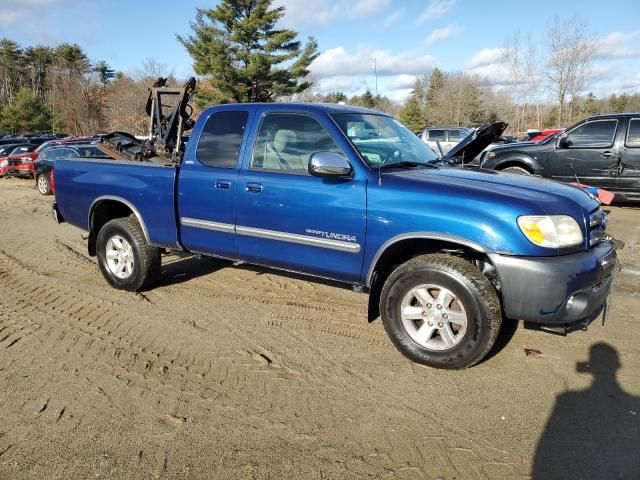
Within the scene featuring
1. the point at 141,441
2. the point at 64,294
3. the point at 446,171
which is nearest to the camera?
the point at 141,441

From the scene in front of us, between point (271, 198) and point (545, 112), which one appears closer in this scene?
point (271, 198)

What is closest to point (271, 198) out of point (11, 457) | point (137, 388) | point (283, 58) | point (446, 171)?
point (446, 171)

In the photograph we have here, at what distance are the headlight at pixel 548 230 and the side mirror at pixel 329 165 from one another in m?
1.27

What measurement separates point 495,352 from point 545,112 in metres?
60.9

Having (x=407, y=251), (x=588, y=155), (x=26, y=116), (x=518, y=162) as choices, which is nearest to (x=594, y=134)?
(x=588, y=155)

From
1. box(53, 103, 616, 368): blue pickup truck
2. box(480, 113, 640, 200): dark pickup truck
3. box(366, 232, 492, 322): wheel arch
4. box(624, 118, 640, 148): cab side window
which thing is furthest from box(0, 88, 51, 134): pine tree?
box(366, 232, 492, 322): wheel arch

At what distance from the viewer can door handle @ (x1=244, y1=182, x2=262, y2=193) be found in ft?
14.0

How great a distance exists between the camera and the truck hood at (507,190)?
3367mm

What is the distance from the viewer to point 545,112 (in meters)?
57.6

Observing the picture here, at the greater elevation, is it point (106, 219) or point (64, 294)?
point (106, 219)

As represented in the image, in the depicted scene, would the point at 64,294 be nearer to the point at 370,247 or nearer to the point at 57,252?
the point at 57,252

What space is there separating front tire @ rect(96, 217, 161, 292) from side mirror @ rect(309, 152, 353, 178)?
2.39m

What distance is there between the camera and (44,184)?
1567 cm

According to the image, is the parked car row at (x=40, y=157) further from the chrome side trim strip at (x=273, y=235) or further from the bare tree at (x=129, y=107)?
the bare tree at (x=129, y=107)
